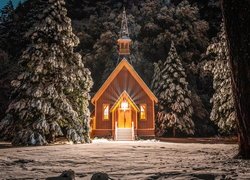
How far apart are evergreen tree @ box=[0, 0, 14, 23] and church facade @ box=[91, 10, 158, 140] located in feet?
104

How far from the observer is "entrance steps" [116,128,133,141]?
29.5 meters

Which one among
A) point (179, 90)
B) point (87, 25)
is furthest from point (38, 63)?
point (87, 25)

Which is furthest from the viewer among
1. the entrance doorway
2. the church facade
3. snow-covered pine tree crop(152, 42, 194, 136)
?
snow-covered pine tree crop(152, 42, 194, 136)

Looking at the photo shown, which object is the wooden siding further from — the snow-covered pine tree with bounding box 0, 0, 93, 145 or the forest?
the snow-covered pine tree with bounding box 0, 0, 93, 145

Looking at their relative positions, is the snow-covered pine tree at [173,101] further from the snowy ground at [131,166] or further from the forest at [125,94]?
the snowy ground at [131,166]

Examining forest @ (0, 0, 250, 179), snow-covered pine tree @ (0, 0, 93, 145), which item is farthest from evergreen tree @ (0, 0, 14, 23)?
snow-covered pine tree @ (0, 0, 93, 145)

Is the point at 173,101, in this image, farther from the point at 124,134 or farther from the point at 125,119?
the point at 124,134

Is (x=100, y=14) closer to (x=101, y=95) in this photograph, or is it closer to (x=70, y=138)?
(x=101, y=95)

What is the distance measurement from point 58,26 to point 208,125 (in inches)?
1020

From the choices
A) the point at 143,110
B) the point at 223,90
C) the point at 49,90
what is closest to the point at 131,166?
the point at 49,90

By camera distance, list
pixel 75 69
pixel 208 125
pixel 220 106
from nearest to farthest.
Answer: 1. pixel 75 69
2. pixel 220 106
3. pixel 208 125

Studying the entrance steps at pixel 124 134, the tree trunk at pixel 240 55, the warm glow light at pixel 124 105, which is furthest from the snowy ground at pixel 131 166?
the warm glow light at pixel 124 105

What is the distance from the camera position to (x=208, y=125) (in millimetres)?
38188

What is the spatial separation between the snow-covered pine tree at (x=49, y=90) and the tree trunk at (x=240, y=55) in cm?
1283
